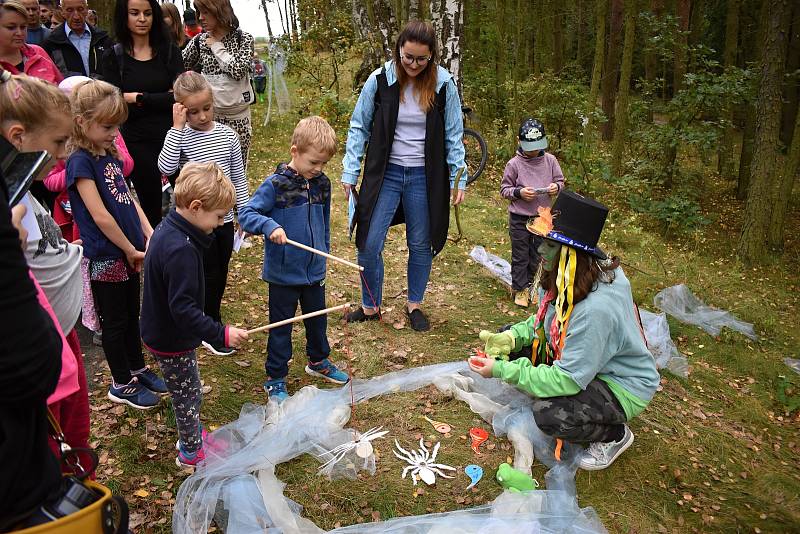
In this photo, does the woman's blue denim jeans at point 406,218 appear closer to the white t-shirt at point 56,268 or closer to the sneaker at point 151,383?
the sneaker at point 151,383

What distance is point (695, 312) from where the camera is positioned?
5727 millimetres

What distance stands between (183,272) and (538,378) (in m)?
1.82

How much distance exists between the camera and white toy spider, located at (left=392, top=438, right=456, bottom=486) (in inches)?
119

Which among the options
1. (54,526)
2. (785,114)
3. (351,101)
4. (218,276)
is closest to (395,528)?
(54,526)

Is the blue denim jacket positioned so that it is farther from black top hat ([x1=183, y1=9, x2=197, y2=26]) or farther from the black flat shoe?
black top hat ([x1=183, y1=9, x2=197, y2=26])

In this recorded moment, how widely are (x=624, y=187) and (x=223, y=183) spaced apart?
8.70 meters

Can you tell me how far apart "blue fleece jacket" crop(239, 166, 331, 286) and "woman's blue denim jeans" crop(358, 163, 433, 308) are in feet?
2.84

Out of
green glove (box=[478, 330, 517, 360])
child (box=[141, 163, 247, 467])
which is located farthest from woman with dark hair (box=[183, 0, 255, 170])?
green glove (box=[478, 330, 517, 360])

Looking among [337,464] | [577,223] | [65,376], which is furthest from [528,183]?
[65,376]

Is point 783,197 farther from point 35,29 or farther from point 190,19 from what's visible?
point 35,29

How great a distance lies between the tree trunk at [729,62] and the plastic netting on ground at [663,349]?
758cm

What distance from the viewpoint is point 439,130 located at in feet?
13.6

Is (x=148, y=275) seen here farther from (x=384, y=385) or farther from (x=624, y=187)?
(x=624, y=187)

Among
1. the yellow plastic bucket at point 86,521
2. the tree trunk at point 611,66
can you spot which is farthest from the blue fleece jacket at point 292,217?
the tree trunk at point 611,66
